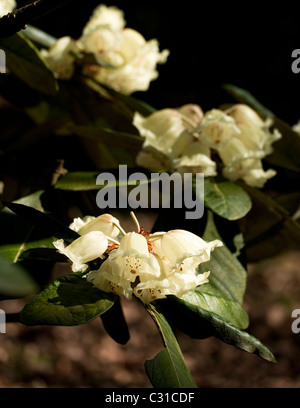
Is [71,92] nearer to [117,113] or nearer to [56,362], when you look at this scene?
[117,113]

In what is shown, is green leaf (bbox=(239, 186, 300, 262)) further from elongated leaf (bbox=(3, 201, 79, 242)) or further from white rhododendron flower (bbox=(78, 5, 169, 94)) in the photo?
elongated leaf (bbox=(3, 201, 79, 242))

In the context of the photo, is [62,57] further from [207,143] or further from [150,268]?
[150,268]

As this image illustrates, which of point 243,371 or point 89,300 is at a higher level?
point 89,300

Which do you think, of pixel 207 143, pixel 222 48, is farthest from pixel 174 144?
pixel 222 48

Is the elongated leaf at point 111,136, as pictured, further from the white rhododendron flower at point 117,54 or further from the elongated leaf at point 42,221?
the elongated leaf at point 42,221

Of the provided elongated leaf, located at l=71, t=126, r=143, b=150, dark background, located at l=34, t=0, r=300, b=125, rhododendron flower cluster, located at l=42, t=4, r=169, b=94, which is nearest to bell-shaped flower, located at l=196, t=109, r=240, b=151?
elongated leaf, located at l=71, t=126, r=143, b=150
